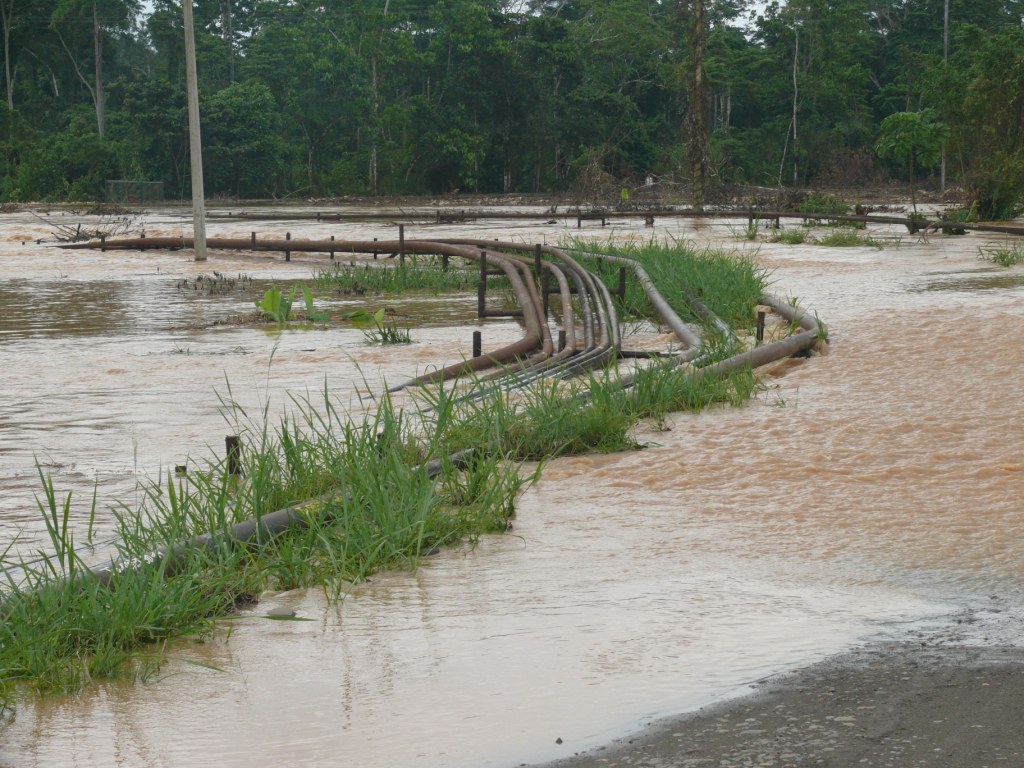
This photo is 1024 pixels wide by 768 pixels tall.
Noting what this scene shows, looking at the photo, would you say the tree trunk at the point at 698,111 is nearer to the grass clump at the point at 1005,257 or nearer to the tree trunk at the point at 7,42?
the grass clump at the point at 1005,257

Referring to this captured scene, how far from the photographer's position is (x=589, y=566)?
16.2 feet

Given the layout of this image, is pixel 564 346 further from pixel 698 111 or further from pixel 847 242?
pixel 698 111

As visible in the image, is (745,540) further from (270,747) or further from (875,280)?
(875,280)

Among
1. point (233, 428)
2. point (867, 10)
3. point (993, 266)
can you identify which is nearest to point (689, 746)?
point (233, 428)

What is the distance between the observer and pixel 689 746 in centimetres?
323

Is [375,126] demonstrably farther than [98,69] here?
No

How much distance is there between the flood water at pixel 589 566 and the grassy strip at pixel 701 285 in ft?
4.78

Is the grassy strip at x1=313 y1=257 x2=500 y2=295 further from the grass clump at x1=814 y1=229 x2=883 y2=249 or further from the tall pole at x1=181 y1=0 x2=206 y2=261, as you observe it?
the grass clump at x1=814 y1=229 x2=883 y2=249

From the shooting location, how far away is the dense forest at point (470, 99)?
58.8 m

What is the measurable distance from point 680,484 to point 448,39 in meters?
56.3

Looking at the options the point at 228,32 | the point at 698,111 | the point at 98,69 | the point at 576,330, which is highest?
the point at 228,32

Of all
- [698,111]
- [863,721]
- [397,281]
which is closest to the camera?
[863,721]

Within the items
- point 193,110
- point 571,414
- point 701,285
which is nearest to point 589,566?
point 571,414

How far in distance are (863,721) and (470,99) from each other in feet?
193
